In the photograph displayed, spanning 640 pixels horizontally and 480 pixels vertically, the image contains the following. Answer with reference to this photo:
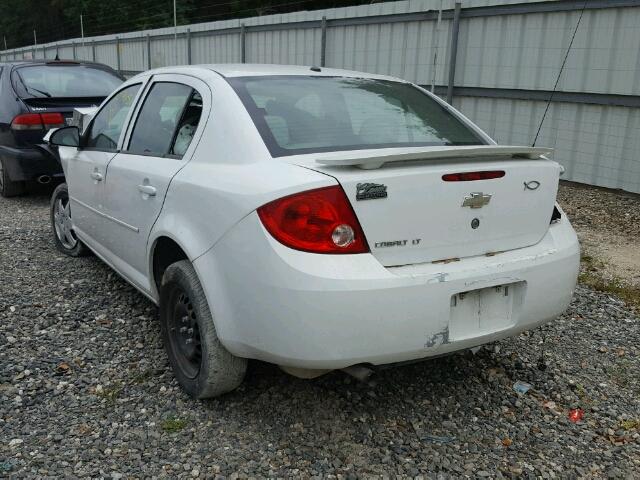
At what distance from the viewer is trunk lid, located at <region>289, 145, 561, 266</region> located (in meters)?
2.43

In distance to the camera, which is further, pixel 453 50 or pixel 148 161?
pixel 453 50

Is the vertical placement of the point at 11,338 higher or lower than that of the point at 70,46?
lower

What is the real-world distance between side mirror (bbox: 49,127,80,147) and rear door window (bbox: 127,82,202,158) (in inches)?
35.5

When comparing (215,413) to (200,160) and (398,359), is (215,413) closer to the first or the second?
(398,359)

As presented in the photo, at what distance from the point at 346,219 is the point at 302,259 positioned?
0.23 m

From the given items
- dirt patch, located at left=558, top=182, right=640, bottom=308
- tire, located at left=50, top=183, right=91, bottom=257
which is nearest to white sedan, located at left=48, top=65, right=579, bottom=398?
tire, located at left=50, top=183, right=91, bottom=257

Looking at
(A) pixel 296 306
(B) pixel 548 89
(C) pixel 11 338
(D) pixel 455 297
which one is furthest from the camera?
(B) pixel 548 89

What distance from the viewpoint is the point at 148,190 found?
324 centimetres

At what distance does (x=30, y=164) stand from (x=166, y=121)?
420cm

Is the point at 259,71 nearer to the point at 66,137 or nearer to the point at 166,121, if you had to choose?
the point at 166,121

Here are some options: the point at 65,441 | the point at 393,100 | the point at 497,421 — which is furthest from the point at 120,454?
the point at 393,100

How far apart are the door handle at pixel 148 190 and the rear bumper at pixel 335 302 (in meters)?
0.70

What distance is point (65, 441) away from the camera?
107 inches

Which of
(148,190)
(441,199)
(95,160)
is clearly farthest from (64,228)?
(441,199)
